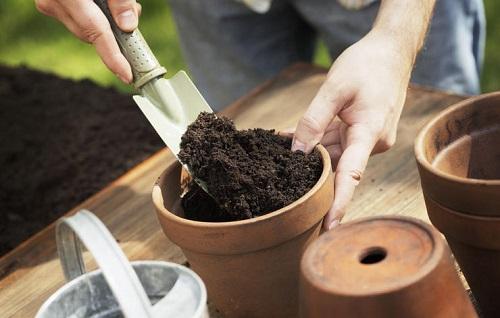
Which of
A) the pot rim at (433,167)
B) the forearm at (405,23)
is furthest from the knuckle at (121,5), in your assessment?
the pot rim at (433,167)

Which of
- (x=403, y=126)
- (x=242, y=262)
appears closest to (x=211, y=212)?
(x=242, y=262)

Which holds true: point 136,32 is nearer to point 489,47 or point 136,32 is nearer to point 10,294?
point 10,294

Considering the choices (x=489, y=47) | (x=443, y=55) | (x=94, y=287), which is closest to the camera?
(x=94, y=287)

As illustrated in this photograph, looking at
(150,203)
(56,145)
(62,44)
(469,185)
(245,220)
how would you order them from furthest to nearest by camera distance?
(62,44) < (56,145) < (150,203) < (245,220) < (469,185)

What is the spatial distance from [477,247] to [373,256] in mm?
209

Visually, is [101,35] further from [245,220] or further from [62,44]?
[62,44]

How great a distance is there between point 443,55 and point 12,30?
9.12 ft

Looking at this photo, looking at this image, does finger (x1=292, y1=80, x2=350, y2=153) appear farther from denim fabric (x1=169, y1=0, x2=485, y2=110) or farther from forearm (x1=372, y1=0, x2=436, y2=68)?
denim fabric (x1=169, y1=0, x2=485, y2=110)

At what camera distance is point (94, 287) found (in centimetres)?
125

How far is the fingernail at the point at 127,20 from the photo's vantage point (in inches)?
61.3

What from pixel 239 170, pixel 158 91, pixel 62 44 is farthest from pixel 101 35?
pixel 62 44

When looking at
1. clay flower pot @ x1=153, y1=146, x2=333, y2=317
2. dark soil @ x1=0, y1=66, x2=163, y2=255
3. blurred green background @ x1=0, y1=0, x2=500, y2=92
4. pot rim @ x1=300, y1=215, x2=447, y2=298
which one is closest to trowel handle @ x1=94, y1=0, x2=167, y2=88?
clay flower pot @ x1=153, y1=146, x2=333, y2=317

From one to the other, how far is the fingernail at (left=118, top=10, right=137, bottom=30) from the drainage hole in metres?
0.76

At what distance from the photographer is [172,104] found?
1565 mm
